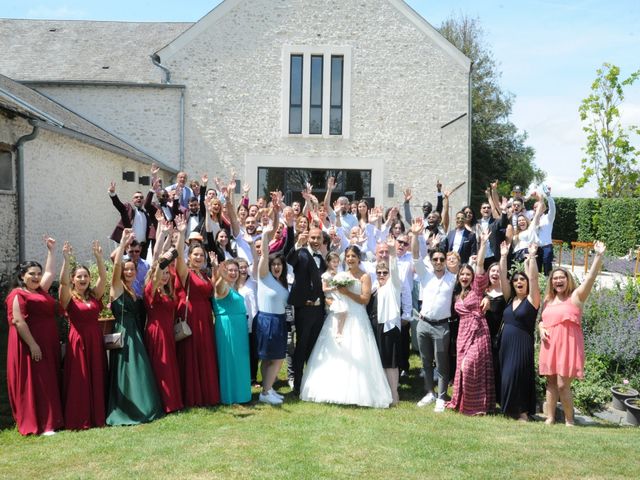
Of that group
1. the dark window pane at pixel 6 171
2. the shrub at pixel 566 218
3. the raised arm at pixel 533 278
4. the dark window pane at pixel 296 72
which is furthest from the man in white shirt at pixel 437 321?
the shrub at pixel 566 218

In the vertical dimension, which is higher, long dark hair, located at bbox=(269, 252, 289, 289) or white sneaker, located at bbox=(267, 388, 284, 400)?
long dark hair, located at bbox=(269, 252, 289, 289)

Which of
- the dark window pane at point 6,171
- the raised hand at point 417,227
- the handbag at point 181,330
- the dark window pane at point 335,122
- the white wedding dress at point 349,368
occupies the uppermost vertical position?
the dark window pane at point 335,122

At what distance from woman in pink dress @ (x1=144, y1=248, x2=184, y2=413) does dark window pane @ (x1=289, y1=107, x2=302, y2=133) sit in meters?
13.4

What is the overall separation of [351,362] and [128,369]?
2512 millimetres

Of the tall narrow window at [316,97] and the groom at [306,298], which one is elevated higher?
the tall narrow window at [316,97]

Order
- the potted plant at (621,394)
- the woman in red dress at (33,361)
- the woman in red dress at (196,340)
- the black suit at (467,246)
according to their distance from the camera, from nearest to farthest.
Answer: the woman in red dress at (33,361) < the woman in red dress at (196,340) < the potted plant at (621,394) < the black suit at (467,246)

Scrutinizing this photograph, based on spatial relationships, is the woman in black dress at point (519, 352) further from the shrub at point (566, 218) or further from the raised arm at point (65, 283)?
the shrub at point (566, 218)

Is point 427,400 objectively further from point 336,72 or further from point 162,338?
point 336,72

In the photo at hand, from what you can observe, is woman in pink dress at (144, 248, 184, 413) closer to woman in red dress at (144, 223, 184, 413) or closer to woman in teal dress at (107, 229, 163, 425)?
woman in red dress at (144, 223, 184, 413)

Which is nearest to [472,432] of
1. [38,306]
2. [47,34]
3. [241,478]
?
[241,478]

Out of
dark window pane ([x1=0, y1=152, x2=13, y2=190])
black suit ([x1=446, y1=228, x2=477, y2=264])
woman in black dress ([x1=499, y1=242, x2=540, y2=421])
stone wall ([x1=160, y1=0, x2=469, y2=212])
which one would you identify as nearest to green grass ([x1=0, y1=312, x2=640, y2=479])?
woman in black dress ([x1=499, y1=242, x2=540, y2=421])

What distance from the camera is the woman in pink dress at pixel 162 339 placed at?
6.80 m

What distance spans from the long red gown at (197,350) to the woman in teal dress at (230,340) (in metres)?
0.11

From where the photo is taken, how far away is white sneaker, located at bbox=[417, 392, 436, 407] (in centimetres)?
756
